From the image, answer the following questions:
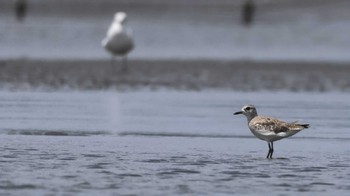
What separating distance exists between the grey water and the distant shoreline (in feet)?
6.03

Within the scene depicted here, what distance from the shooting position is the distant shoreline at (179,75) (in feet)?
84.5

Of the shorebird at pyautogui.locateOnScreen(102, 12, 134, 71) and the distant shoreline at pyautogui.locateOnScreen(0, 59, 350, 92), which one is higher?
the shorebird at pyautogui.locateOnScreen(102, 12, 134, 71)

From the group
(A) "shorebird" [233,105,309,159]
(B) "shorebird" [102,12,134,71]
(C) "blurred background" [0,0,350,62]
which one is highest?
(C) "blurred background" [0,0,350,62]

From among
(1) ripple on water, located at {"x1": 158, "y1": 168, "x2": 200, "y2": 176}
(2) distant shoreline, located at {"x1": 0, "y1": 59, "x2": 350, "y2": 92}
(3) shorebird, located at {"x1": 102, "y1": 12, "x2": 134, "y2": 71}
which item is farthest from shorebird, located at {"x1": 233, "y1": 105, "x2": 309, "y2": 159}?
(3) shorebird, located at {"x1": 102, "y1": 12, "x2": 134, "y2": 71}

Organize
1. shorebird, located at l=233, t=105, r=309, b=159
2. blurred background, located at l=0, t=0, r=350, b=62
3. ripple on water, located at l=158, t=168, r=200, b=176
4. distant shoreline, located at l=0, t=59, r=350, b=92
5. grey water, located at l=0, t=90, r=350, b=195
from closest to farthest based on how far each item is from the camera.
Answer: grey water, located at l=0, t=90, r=350, b=195
ripple on water, located at l=158, t=168, r=200, b=176
shorebird, located at l=233, t=105, r=309, b=159
distant shoreline, located at l=0, t=59, r=350, b=92
blurred background, located at l=0, t=0, r=350, b=62

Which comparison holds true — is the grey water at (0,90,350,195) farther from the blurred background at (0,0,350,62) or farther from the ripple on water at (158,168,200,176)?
the blurred background at (0,0,350,62)

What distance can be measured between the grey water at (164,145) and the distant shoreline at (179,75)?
1.84 m

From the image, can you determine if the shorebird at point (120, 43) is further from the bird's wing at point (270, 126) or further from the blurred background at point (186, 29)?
the bird's wing at point (270, 126)

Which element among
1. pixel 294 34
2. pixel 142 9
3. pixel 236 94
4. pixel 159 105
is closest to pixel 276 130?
pixel 159 105

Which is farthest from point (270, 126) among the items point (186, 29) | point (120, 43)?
point (186, 29)

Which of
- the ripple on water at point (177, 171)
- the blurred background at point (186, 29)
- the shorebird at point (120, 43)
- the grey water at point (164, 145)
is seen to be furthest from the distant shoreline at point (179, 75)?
the ripple on water at point (177, 171)

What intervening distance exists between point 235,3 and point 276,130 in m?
55.6

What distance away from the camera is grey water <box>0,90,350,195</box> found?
12.1 metres

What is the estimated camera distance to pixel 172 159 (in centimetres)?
1402
